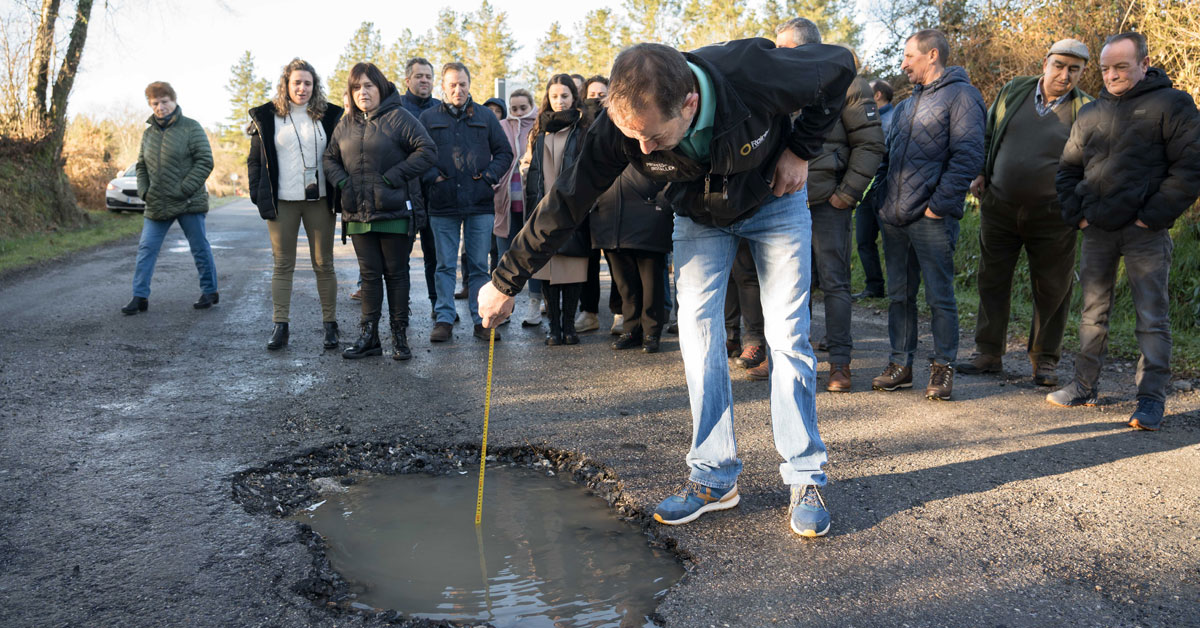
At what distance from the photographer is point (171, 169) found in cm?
868

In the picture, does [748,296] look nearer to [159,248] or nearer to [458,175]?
[458,175]

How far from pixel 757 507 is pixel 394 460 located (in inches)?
73.5

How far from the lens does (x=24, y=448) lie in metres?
4.39

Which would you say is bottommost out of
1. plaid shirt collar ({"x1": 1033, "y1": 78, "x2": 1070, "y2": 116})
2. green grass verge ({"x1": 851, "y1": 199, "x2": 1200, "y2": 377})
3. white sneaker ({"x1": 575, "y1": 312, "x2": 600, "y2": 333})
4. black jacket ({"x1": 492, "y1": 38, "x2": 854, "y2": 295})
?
white sneaker ({"x1": 575, "y1": 312, "x2": 600, "y2": 333})

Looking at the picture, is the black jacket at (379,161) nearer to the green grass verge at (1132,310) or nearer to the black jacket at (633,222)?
the black jacket at (633,222)

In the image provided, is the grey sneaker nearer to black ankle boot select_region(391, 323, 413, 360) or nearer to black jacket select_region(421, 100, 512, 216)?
black ankle boot select_region(391, 323, 413, 360)

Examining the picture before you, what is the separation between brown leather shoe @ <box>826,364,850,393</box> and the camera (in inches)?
225

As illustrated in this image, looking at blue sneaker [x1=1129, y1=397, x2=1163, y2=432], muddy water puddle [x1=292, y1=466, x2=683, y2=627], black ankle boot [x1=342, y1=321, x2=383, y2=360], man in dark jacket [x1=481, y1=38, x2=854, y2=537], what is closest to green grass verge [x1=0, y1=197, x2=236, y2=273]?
black ankle boot [x1=342, y1=321, x2=383, y2=360]

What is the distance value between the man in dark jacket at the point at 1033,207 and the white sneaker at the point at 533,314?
3.97 meters

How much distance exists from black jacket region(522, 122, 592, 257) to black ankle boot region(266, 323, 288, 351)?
91.7 inches

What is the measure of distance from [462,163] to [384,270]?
1.30 meters

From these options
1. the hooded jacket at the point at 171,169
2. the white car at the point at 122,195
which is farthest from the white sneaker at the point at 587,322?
the white car at the point at 122,195

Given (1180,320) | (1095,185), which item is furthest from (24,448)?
(1180,320)

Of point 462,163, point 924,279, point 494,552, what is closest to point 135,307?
point 462,163
